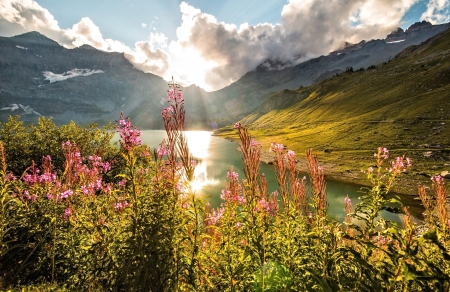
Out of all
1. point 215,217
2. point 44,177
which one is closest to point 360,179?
point 215,217

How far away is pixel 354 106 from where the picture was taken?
114000mm

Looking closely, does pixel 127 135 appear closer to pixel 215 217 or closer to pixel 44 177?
pixel 44 177

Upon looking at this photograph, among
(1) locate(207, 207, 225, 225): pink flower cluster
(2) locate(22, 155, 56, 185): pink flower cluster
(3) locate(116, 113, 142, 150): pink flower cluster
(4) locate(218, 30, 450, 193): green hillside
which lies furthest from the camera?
(4) locate(218, 30, 450, 193): green hillside

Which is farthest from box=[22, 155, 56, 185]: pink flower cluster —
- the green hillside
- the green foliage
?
the green hillside

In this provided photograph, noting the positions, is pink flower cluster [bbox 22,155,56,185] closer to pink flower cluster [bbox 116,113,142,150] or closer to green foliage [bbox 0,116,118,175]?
pink flower cluster [bbox 116,113,142,150]

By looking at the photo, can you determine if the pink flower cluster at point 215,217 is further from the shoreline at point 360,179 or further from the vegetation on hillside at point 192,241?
the shoreline at point 360,179

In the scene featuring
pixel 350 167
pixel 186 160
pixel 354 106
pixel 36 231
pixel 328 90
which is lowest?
pixel 350 167

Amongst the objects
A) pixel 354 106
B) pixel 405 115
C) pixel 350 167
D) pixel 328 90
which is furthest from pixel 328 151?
pixel 328 90

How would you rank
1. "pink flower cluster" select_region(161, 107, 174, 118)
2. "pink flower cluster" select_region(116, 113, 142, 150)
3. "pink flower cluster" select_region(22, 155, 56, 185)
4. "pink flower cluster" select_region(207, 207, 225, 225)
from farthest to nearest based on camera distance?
"pink flower cluster" select_region(207, 207, 225, 225) < "pink flower cluster" select_region(22, 155, 56, 185) < "pink flower cluster" select_region(116, 113, 142, 150) < "pink flower cluster" select_region(161, 107, 174, 118)

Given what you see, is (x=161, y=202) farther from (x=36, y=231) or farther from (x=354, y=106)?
(x=354, y=106)

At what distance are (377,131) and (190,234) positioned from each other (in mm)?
79951

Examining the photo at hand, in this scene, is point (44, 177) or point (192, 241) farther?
point (44, 177)

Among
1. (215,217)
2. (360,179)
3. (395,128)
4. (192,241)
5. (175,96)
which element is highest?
(175,96)

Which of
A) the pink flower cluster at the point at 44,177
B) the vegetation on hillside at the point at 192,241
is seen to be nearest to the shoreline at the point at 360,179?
the pink flower cluster at the point at 44,177
